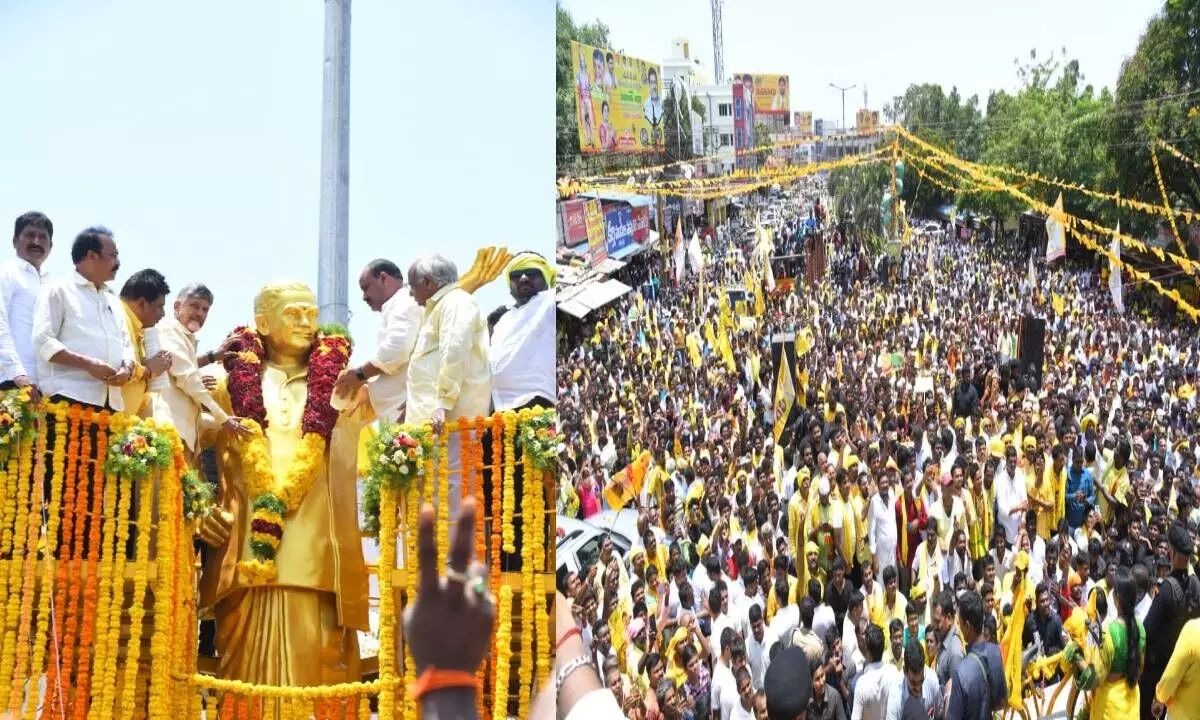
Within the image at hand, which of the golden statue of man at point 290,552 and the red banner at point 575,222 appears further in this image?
the red banner at point 575,222

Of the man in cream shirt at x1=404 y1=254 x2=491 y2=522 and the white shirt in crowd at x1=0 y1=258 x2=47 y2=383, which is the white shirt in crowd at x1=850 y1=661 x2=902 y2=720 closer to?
the man in cream shirt at x1=404 y1=254 x2=491 y2=522

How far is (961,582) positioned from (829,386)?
2.62ft

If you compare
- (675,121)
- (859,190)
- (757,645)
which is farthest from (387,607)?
(859,190)

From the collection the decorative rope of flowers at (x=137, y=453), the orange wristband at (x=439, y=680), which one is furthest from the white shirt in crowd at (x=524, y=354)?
the orange wristband at (x=439, y=680)

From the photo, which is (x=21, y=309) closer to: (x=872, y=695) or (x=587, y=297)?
(x=587, y=297)

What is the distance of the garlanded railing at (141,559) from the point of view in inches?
123

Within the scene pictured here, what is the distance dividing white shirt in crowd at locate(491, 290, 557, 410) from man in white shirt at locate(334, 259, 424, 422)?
0.26 m

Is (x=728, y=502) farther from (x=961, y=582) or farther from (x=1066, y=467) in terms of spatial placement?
(x=1066, y=467)

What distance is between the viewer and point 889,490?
13.9 feet

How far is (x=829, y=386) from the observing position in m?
4.34

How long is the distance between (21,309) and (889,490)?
2.78 m

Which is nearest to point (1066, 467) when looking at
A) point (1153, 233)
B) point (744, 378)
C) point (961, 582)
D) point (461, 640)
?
point (961, 582)

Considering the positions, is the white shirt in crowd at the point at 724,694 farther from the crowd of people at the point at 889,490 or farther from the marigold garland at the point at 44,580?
the marigold garland at the point at 44,580

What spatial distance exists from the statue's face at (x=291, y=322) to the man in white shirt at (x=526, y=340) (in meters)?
0.51
